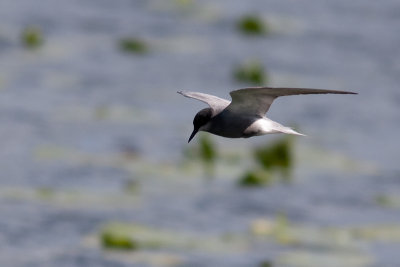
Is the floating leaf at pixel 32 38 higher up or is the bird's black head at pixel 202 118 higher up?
the bird's black head at pixel 202 118

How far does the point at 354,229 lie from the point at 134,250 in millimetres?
2202

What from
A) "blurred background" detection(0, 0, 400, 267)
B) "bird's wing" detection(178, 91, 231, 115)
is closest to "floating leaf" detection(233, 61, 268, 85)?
"blurred background" detection(0, 0, 400, 267)

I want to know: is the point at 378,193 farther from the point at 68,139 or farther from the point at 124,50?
the point at 124,50

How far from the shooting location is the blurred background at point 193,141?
1059 cm

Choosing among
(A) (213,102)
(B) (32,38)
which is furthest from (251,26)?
(A) (213,102)

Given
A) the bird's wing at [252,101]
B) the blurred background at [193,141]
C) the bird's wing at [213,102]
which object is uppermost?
the bird's wing at [252,101]

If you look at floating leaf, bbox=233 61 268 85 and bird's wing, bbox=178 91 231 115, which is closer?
bird's wing, bbox=178 91 231 115

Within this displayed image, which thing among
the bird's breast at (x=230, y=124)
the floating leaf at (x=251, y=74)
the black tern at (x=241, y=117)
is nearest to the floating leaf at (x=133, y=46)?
the floating leaf at (x=251, y=74)

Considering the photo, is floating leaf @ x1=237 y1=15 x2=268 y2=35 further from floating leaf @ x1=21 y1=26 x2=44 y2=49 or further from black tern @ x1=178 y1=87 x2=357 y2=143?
black tern @ x1=178 y1=87 x2=357 y2=143

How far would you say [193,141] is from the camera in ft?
42.3

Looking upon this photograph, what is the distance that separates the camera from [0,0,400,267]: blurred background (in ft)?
34.7

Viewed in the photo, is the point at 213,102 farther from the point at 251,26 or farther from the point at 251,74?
the point at 251,26

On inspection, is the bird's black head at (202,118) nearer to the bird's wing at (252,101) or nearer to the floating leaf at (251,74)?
the bird's wing at (252,101)

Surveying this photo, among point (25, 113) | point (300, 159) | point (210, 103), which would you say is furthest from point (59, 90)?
point (210, 103)
